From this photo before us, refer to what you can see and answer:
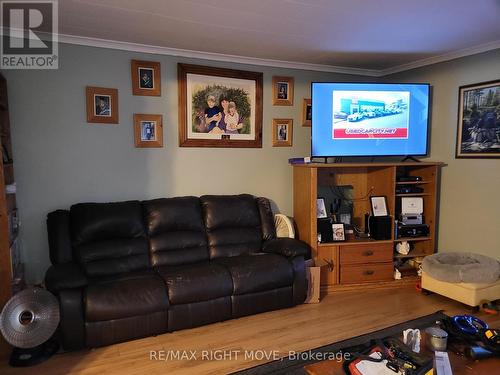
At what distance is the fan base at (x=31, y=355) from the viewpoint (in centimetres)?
226

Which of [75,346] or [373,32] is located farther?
[373,32]

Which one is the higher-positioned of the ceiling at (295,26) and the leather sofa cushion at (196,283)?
the ceiling at (295,26)

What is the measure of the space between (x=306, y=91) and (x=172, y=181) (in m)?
1.83

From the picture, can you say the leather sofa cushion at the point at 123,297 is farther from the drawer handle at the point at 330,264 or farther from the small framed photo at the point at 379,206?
the small framed photo at the point at 379,206

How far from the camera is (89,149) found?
125 inches

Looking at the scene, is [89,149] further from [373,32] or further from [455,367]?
[455,367]

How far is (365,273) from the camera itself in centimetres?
359

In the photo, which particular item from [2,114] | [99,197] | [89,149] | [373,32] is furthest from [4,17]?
[373,32]

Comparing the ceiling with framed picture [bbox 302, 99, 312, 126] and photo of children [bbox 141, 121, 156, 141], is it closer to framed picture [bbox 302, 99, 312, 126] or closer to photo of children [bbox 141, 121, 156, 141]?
framed picture [bbox 302, 99, 312, 126]

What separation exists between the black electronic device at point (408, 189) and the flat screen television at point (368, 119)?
1.13 ft

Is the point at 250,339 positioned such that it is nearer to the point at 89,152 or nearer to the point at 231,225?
the point at 231,225

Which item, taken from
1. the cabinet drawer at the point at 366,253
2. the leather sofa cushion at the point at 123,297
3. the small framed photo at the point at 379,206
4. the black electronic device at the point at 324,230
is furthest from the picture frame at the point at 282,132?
the leather sofa cushion at the point at 123,297

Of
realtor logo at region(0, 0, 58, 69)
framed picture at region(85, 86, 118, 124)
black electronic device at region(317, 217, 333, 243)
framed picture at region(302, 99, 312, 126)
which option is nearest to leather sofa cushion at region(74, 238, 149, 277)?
framed picture at region(85, 86, 118, 124)

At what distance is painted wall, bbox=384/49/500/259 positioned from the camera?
3332mm
